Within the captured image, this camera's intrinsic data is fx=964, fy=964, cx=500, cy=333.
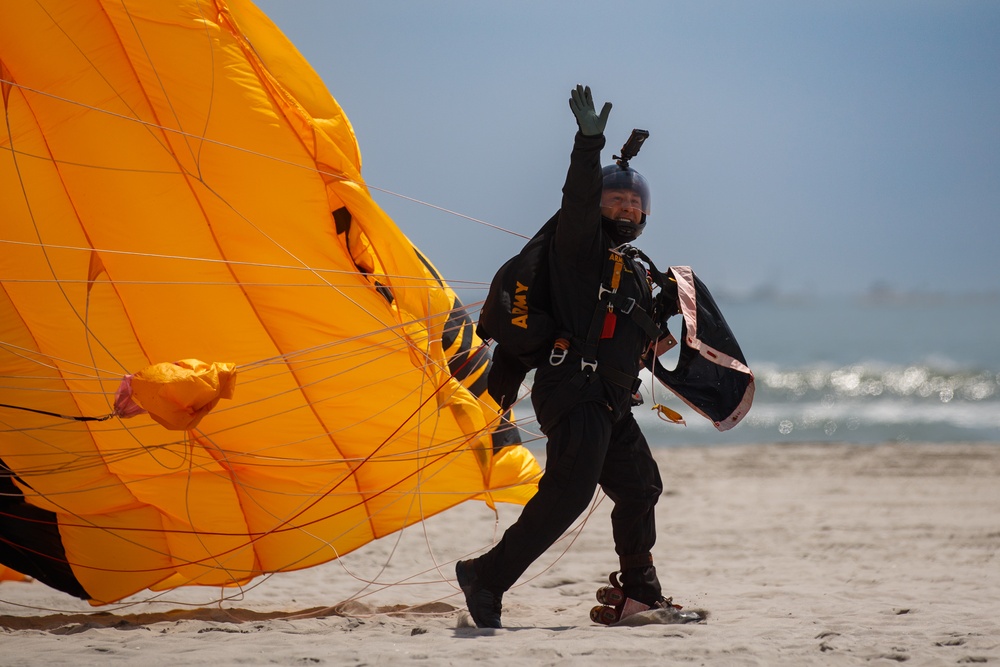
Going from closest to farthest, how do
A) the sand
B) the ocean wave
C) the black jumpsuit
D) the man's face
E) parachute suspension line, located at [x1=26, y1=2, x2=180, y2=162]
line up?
the sand < the black jumpsuit < the man's face < parachute suspension line, located at [x1=26, y1=2, x2=180, y2=162] < the ocean wave

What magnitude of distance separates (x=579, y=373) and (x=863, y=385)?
16.3 m

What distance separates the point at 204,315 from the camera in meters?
4.20

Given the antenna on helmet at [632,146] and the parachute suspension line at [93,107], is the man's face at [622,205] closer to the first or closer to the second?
the antenna on helmet at [632,146]

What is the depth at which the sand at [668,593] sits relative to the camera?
3010 mm

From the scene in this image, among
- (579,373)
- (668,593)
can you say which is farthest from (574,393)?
(668,593)

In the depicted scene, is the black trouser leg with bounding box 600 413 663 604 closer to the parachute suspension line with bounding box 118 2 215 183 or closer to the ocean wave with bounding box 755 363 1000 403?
the parachute suspension line with bounding box 118 2 215 183

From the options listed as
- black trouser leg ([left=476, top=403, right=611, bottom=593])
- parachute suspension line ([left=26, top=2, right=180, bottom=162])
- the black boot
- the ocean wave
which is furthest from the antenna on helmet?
the ocean wave

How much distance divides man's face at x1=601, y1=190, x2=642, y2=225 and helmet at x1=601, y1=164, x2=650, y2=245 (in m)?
0.01

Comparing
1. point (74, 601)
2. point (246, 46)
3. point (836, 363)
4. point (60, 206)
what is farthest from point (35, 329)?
point (836, 363)

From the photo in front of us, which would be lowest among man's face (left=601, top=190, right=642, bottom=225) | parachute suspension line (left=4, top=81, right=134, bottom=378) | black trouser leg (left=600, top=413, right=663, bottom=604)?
black trouser leg (left=600, top=413, right=663, bottom=604)

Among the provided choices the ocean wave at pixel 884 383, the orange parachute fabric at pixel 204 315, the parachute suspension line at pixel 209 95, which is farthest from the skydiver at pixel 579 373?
the ocean wave at pixel 884 383

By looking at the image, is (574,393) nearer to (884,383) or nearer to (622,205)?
(622,205)

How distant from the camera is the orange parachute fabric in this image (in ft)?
13.0

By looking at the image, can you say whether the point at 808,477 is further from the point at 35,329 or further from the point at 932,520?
the point at 35,329
